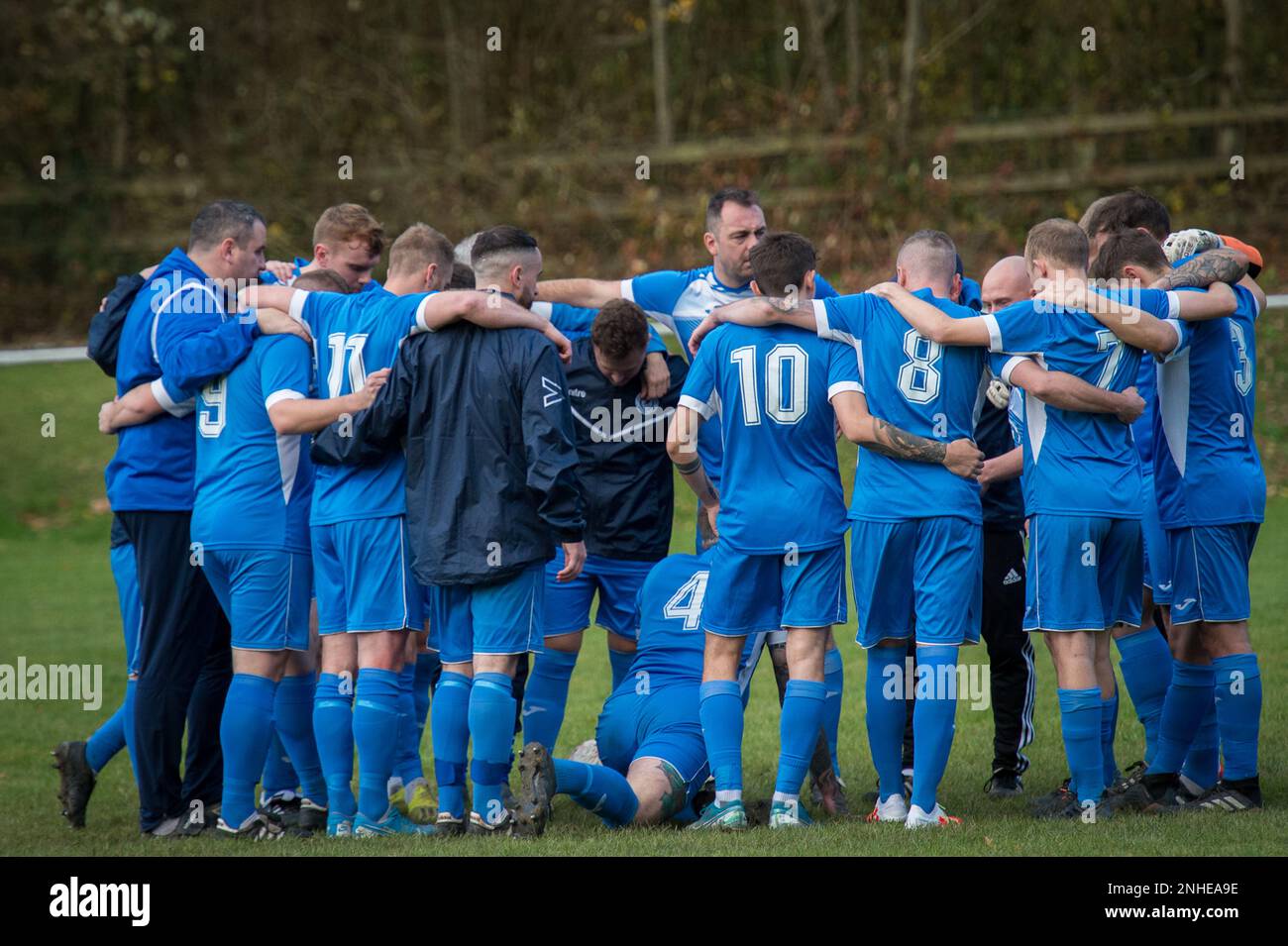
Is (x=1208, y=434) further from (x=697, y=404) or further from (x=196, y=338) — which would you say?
(x=196, y=338)

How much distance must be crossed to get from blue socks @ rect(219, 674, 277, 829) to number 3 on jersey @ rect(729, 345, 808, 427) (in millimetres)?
2295

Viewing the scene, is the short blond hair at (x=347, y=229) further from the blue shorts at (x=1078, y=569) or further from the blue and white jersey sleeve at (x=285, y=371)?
the blue shorts at (x=1078, y=569)

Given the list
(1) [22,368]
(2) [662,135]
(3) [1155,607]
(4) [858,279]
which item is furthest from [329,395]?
(2) [662,135]

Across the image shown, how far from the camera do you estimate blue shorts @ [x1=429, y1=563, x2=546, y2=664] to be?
19.5 feet

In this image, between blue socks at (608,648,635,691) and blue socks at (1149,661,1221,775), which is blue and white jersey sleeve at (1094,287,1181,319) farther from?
blue socks at (608,648,635,691)

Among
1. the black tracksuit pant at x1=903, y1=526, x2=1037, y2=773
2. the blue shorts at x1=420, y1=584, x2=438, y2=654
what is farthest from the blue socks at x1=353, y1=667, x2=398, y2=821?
the black tracksuit pant at x1=903, y1=526, x2=1037, y2=773

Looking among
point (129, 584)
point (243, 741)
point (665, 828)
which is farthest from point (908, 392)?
point (129, 584)

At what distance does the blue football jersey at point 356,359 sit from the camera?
6121 mm

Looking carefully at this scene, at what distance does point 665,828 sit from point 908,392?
79.3 inches

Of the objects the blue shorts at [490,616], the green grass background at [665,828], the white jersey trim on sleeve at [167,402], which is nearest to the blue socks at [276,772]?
the green grass background at [665,828]

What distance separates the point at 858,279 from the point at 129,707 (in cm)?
1422

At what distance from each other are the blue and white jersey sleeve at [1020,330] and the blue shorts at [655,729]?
2030 mm
